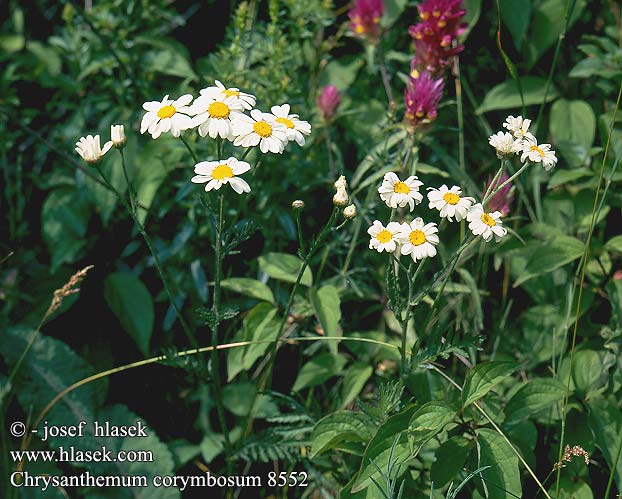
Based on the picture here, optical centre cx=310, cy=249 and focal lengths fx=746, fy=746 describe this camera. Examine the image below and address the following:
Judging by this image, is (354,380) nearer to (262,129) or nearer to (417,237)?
(417,237)

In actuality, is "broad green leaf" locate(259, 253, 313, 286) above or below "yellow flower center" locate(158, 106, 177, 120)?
below

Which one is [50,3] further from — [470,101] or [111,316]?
[470,101]

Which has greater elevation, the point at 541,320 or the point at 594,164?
the point at 594,164

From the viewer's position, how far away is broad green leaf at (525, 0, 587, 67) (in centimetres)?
240

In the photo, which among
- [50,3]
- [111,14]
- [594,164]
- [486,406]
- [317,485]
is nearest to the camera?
[486,406]

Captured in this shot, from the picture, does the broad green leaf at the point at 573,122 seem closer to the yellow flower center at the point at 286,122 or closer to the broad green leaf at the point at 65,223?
the yellow flower center at the point at 286,122

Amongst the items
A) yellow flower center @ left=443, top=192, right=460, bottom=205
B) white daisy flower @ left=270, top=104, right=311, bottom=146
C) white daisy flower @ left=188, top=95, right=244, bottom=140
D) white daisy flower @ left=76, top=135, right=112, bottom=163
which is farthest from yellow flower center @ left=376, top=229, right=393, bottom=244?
white daisy flower @ left=76, top=135, right=112, bottom=163

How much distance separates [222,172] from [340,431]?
637 millimetres

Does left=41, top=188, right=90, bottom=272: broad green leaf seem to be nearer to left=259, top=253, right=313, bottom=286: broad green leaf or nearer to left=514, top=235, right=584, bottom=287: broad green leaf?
left=259, top=253, right=313, bottom=286: broad green leaf

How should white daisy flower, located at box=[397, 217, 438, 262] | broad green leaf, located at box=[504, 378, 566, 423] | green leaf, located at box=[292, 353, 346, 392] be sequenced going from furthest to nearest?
green leaf, located at box=[292, 353, 346, 392], broad green leaf, located at box=[504, 378, 566, 423], white daisy flower, located at box=[397, 217, 438, 262]

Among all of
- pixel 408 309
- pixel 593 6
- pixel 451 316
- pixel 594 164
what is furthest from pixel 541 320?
pixel 593 6

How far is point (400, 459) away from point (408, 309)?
303 millimetres

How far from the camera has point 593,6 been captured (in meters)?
2.60

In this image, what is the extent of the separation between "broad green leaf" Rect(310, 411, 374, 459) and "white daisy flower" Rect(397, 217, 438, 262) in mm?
440
